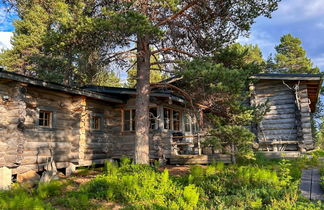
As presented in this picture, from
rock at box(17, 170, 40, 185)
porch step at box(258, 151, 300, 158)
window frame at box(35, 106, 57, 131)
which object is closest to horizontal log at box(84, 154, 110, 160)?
window frame at box(35, 106, 57, 131)

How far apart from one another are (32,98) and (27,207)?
21.7 feet

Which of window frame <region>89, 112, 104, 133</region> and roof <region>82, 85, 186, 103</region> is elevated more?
roof <region>82, 85, 186, 103</region>

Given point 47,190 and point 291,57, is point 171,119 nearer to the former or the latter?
point 47,190

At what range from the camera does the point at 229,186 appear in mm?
7664

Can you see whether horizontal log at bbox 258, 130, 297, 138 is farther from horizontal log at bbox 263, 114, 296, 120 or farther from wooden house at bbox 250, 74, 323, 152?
horizontal log at bbox 263, 114, 296, 120

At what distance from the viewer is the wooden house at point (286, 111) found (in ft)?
48.7

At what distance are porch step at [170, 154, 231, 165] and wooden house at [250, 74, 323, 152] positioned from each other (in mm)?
4110

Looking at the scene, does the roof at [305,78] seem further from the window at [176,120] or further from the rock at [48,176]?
the rock at [48,176]

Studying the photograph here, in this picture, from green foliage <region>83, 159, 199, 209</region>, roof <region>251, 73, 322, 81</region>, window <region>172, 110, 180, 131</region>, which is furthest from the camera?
window <region>172, 110, 180, 131</region>

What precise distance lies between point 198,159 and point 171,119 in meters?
3.58

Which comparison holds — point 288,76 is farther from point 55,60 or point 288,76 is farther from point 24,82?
point 55,60

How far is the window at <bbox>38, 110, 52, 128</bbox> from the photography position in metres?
11.5

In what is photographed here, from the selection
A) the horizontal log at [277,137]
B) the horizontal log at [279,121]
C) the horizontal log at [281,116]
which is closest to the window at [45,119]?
the horizontal log at [277,137]

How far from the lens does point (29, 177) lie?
10258 millimetres
